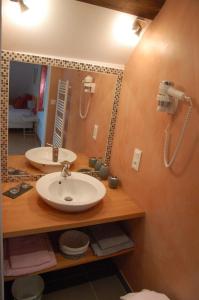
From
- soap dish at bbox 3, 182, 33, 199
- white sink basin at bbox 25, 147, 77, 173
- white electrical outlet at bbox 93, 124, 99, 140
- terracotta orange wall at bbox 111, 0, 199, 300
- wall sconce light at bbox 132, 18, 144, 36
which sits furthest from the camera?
white electrical outlet at bbox 93, 124, 99, 140

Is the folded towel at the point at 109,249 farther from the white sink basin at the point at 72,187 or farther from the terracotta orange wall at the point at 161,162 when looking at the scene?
the white sink basin at the point at 72,187

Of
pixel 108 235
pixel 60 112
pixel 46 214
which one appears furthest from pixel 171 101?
pixel 108 235

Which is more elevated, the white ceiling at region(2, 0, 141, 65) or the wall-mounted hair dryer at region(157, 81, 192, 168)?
the white ceiling at region(2, 0, 141, 65)

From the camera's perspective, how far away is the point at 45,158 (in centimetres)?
174

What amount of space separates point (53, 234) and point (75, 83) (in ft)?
3.82

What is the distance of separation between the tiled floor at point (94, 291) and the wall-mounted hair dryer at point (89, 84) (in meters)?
1.54

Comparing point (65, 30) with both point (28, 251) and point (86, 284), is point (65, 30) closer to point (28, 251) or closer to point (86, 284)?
point (28, 251)

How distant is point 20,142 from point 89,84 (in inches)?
27.1

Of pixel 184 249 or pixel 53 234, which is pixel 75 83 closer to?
pixel 53 234

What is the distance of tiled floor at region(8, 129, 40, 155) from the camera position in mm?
1551

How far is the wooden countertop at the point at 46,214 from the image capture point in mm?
1199

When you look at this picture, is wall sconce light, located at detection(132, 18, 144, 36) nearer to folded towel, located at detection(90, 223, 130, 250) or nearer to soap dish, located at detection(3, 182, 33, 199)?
soap dish, located at detection(3, 182, 33, 199)

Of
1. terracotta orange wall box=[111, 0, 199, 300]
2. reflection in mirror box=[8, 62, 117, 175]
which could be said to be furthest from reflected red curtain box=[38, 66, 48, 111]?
terracotta orange wall box=[111, 0, 199, 300]

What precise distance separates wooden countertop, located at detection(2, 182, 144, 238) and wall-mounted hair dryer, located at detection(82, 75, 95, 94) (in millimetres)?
852
